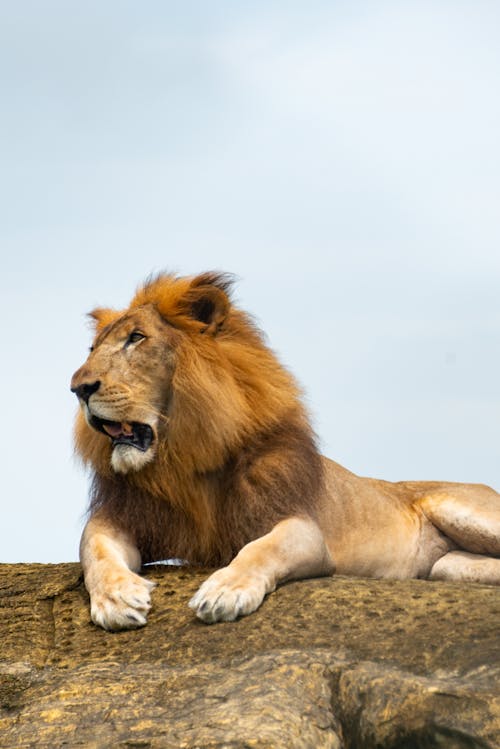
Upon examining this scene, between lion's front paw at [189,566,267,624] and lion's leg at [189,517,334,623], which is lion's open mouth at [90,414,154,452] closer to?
lion's leg at [189,517,334,623]

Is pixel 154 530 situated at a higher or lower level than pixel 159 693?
higher

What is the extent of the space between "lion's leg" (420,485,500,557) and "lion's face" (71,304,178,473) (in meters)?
2.14

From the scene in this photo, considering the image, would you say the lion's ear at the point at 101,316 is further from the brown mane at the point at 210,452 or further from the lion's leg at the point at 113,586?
the lion's leg at the point at 113,586

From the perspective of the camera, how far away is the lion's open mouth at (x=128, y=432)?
6.27 metres

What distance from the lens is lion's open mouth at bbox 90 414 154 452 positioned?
20.6ft

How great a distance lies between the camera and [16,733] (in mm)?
4961

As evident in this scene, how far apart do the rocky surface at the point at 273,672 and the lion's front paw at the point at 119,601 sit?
0.20 ft

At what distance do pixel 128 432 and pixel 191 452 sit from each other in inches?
13.0

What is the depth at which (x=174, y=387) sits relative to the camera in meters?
6.34

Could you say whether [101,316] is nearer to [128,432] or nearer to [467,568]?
[128,432]

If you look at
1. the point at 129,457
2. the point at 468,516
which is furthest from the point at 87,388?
the point at 468,516

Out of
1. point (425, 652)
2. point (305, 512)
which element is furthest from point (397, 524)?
point (425, 652)

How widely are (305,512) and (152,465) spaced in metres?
0.83

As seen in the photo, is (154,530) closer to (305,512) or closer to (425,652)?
(305,512)
